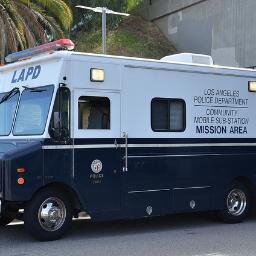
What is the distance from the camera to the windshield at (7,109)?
9703mm

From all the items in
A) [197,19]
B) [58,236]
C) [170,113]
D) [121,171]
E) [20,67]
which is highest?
[197,19]

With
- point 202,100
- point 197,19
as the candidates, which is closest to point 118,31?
point 197,19

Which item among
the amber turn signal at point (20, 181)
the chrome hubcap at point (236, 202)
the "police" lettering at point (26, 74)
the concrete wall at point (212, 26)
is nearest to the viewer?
the amber turn signal at point (20, 181)

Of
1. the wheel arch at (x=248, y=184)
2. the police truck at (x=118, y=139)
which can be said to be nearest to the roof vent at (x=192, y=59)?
the police truck at (x=118, y=139)

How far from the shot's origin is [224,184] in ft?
36.0

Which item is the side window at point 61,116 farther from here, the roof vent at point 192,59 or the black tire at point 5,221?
the roof vent at point 192,59

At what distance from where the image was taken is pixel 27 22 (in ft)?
72.4

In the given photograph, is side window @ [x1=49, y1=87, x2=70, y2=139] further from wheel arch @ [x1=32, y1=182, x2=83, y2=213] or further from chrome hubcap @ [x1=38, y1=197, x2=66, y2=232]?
chrome hubcap @ [x1=38, y1=197, x2=66, y2=232]

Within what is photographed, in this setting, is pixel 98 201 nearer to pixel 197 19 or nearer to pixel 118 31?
pixel 197 19

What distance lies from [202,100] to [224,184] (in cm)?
163

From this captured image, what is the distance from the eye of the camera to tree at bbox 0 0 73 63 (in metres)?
20.5

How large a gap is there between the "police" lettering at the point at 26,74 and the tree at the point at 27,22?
10803 millimetres

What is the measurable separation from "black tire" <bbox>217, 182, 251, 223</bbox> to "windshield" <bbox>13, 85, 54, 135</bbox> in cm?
396

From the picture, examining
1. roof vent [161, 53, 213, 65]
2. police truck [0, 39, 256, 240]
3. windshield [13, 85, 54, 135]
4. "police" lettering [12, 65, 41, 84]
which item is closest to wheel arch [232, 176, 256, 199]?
police truck [0, 39, 256, 240]
